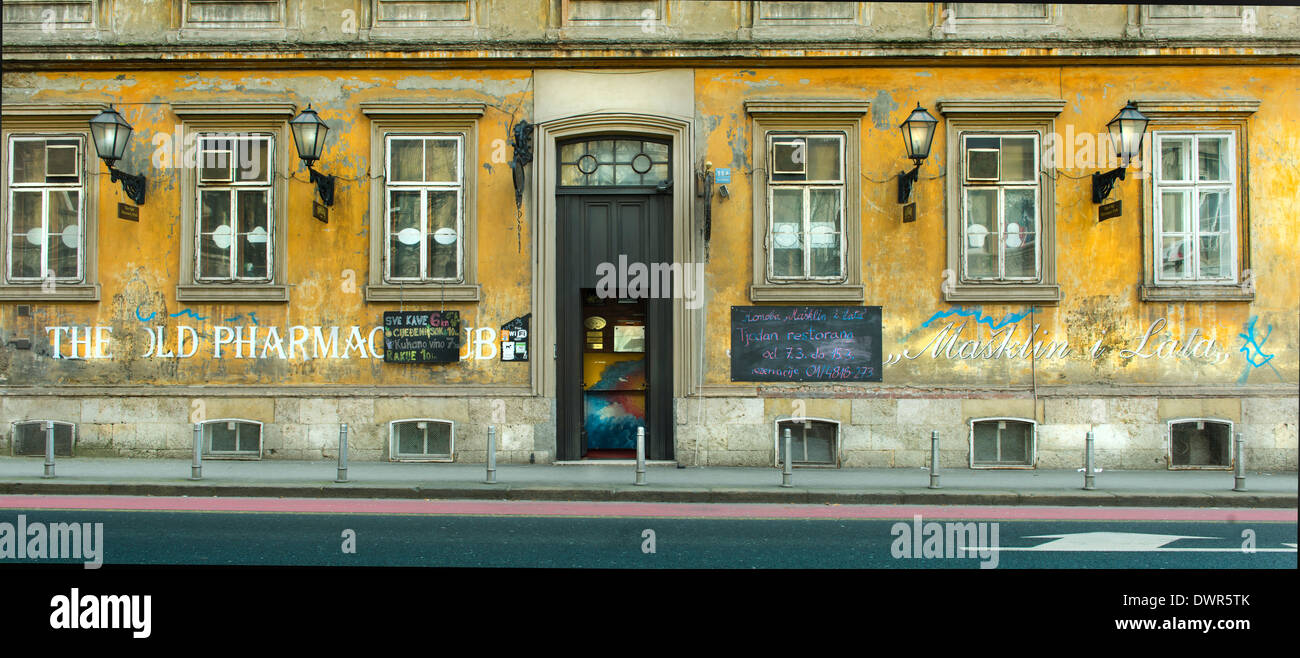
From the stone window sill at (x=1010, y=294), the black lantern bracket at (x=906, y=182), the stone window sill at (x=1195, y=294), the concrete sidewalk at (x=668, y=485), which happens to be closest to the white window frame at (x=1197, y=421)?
the concrete sidewalk at (x=668, y=485)

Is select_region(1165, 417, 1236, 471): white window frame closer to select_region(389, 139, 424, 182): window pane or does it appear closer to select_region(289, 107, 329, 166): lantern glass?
select_region(389, 139, 424, 182): window pane

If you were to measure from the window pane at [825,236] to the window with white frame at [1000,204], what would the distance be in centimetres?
198

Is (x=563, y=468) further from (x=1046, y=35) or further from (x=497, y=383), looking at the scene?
(x=1046, y=35)

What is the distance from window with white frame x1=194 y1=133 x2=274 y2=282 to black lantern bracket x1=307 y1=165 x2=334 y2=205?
927 mm

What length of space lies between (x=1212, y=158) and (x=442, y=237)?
1213 cm

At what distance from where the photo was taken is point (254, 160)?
14.4 meters

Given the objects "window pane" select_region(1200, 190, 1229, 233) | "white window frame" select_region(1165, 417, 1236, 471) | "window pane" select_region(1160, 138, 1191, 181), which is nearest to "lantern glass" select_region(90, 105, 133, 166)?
→ "window pane" select_region(1160, 138, 1191, 181)

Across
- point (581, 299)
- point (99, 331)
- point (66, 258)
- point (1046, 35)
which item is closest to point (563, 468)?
point (581, 299)

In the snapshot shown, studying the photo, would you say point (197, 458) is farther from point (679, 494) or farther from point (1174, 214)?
point (1174, 214)

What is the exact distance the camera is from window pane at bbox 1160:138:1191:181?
14.2 m

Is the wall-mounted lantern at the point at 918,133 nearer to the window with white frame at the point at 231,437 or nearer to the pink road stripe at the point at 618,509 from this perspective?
the pink road stripe at the point at 618,509

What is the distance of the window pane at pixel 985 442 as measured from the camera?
46.1ft

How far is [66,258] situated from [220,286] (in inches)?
103

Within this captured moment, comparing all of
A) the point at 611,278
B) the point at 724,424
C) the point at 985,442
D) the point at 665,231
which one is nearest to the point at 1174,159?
the point at 985,442
